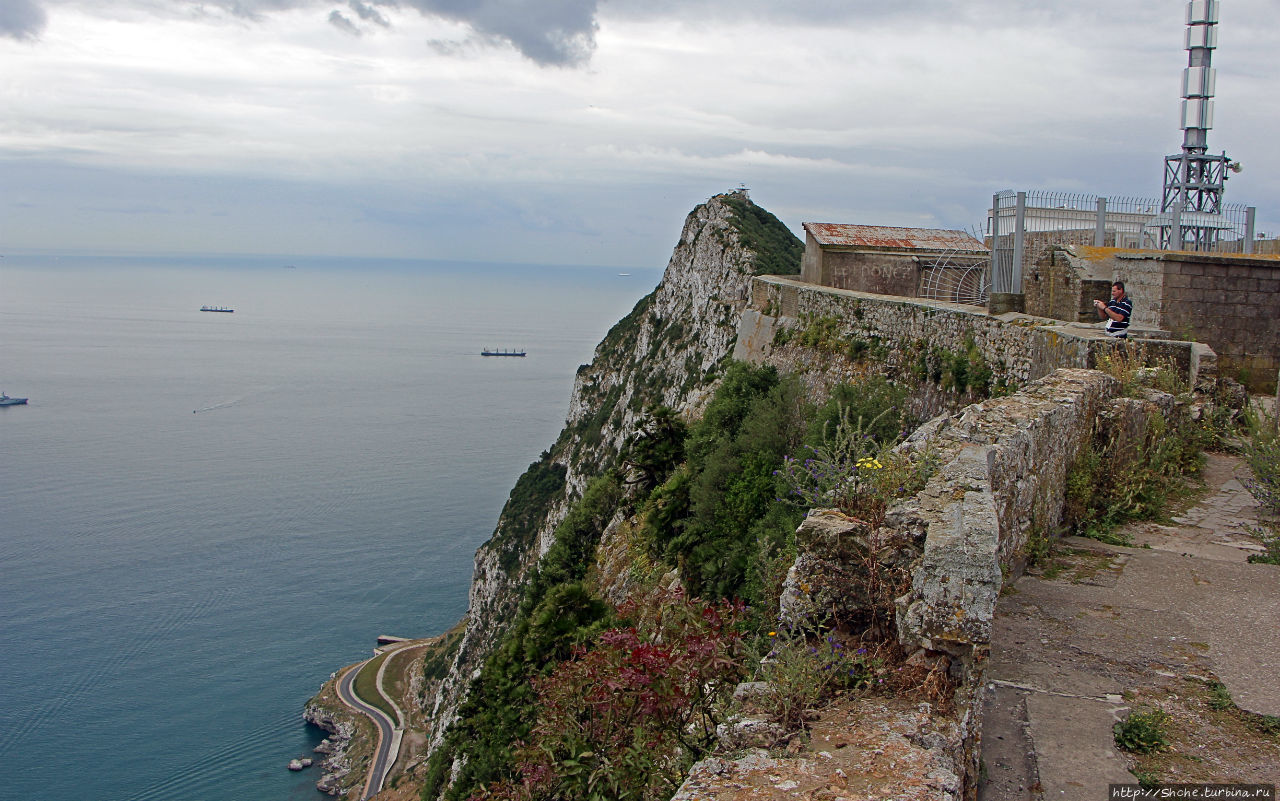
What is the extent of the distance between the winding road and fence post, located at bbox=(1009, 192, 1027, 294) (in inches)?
1630

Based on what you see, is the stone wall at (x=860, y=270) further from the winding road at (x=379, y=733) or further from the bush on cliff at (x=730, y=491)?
the winding road at (x=379, y=733)

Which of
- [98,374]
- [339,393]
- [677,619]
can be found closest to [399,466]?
[339,393]

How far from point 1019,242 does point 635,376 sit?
36.0m

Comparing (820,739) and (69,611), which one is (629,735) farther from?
(69,611)

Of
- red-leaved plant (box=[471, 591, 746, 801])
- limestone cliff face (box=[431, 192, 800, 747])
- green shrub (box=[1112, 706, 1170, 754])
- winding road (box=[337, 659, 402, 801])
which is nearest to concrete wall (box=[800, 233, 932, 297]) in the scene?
limestone cliff face (box=[431, 192, 800, 747])

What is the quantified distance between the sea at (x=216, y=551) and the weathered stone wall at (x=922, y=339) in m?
41.1

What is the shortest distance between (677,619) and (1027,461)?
2.92 meters

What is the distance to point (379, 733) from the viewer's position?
4969 cm

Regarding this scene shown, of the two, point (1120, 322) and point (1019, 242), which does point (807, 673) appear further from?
point (1019, 242)

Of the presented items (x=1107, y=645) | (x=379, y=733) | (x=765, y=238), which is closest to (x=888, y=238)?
(x=1107, y=645)

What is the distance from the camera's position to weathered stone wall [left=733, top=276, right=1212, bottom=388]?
29.5 feet

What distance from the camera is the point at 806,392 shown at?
16.1 m

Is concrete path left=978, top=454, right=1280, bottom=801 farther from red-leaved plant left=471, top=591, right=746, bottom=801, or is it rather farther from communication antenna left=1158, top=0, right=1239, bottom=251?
communication antenna left=1158, top=0, right=1239, bottom=251

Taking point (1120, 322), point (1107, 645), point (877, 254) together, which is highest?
point (877, 254)
